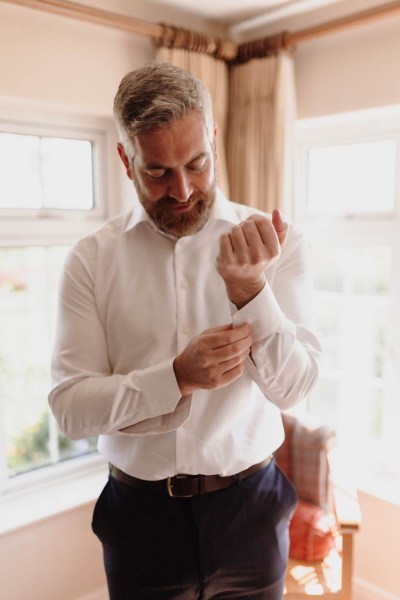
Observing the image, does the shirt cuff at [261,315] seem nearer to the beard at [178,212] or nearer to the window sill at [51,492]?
the beard at [178,212]

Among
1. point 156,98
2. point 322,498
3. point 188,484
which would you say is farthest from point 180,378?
point 322,498

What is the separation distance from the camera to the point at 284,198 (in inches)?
88.7

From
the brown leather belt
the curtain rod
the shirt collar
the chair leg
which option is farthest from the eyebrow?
the chair leg

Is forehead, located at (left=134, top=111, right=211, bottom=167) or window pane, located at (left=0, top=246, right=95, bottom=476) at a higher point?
forehead, located at (left=134, top=111, right=211, bottom=167)

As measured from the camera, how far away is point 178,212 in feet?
3.48

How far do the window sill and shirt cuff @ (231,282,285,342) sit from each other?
1.52 meters

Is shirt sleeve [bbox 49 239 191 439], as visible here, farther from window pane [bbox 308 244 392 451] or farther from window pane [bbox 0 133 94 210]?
window pane [bbox 308 244 392 451]

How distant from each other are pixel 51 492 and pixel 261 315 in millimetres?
1708

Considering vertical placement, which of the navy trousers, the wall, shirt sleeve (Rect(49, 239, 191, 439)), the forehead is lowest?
the wall

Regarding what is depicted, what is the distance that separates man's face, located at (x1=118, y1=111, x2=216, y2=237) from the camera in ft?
3.23

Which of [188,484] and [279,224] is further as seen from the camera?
[188,484]

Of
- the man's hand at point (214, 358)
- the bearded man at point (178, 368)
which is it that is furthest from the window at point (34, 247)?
the man's hand at point (214, 358)

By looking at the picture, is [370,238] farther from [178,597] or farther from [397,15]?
[178,597]

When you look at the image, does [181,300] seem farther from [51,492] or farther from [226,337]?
[51,492]
